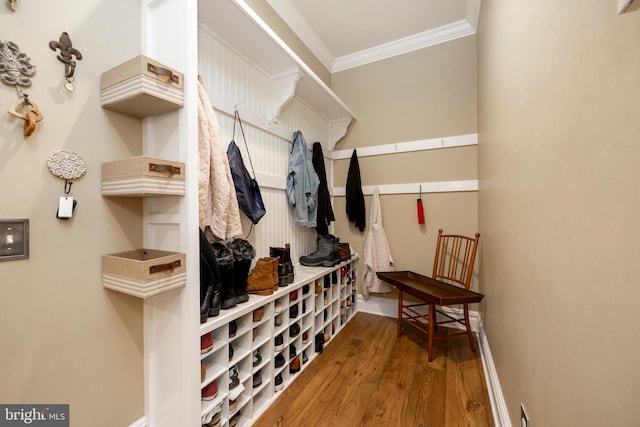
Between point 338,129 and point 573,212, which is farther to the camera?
point 338,129

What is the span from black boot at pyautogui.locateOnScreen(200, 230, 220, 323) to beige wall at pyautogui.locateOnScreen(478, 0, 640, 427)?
124 centimetres

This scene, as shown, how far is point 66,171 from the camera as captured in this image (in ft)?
3.00

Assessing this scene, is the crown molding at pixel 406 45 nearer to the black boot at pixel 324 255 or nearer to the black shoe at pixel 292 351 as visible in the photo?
the black boot at pixel 324 255

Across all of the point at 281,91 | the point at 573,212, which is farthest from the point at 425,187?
the point at 573,212

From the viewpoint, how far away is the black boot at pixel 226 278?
1.24 meters

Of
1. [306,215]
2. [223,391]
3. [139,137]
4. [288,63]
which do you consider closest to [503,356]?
[223,391]

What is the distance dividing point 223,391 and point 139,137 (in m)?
1.26

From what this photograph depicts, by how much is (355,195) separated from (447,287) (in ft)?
4.11

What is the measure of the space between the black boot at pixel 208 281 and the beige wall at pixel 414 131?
1937 millimetres

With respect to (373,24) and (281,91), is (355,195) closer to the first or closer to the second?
(281,91)

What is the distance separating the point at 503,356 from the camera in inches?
51.3

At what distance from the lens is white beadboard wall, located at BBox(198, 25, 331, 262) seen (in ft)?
5.23

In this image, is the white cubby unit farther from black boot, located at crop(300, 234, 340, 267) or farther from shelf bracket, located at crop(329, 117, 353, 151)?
shelf bracket, located at crop(329, 117, 353, 151)

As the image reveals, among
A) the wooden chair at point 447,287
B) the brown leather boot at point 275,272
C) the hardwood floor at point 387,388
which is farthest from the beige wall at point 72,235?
the wooden chair at point 447,287
